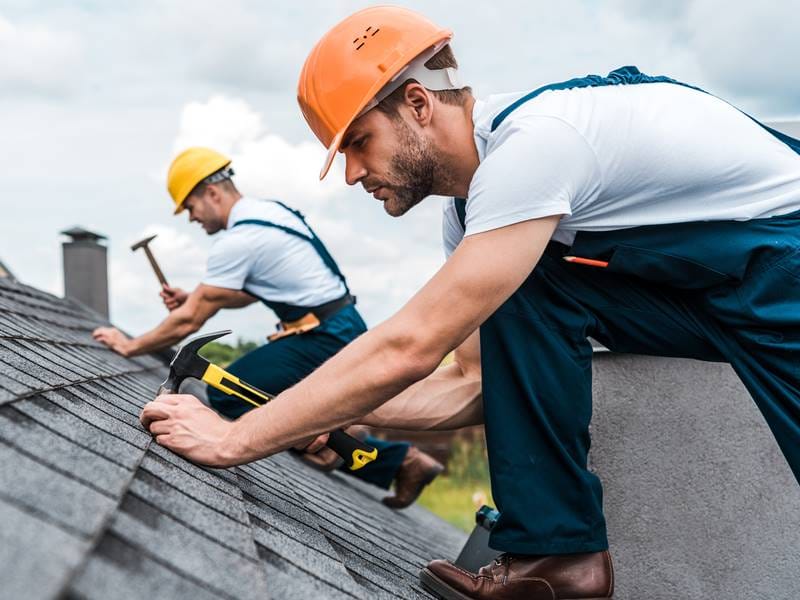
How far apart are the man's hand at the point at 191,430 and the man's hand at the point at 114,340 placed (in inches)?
122

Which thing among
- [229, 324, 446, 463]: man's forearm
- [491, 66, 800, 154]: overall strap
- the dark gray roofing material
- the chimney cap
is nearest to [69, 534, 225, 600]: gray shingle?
the dark gray roofing material

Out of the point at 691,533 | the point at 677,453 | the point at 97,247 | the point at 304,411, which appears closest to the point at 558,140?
the point at 304,411

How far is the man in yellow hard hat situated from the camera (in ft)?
16.0

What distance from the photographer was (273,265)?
16.4ft

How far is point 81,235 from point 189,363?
8.25m

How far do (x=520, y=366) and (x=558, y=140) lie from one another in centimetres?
67

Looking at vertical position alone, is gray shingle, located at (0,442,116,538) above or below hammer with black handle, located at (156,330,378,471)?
above

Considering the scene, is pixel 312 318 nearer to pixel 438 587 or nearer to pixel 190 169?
pixel 190 169

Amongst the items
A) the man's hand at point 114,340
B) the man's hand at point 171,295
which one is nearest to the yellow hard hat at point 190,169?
the man's hand at point 171,295

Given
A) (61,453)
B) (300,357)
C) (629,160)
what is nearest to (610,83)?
(629,160)

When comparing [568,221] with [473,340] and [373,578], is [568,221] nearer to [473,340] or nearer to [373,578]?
[473,340]

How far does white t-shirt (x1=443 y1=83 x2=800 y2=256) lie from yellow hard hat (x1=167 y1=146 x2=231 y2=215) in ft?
11.7

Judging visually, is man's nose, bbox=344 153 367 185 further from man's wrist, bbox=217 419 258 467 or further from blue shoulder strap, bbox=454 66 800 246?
man's wrist, bbox=217 419 258 467

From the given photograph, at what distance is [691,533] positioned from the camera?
299 cm
